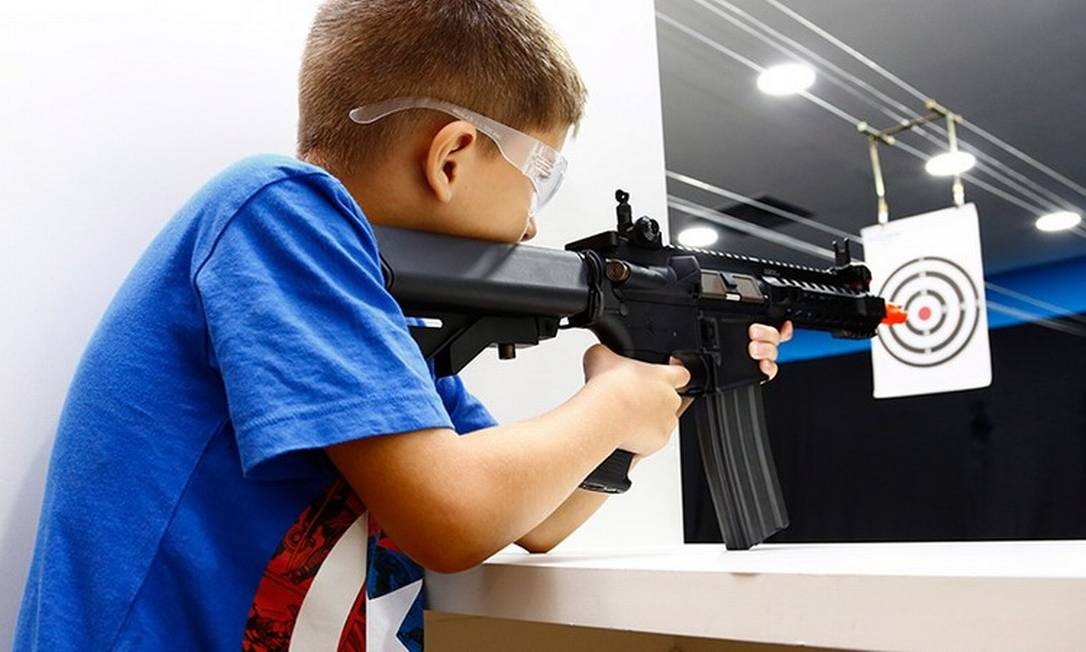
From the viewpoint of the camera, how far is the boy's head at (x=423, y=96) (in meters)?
0.54

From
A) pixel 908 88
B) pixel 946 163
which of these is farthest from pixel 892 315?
pixel 946 163

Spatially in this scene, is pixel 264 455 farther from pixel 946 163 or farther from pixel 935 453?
pixel 935 453

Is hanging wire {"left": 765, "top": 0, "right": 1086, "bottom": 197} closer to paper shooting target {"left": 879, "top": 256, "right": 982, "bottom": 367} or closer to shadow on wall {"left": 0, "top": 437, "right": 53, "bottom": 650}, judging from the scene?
paper shooting target {"left": 879, "top": 256, "right": 982, "bottom": 367}

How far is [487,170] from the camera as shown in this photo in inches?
22.4

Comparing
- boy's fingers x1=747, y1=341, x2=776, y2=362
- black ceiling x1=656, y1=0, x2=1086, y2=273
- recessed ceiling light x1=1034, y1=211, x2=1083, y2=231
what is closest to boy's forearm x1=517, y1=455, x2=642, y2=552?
boy's fingers x1=747, y1=341, x2=776, y2=362

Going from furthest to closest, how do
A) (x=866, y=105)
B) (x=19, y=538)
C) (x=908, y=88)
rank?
1. (x=866, y=105)
2. (x=908, y=88)
3. (x=19, y=538)

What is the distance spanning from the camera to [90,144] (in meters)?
0.59

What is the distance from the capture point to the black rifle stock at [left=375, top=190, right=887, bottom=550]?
1.77 feet

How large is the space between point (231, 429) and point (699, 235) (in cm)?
315

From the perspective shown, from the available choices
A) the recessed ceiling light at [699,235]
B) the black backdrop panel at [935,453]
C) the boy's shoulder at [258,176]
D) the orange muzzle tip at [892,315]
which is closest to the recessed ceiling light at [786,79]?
the recessed ceiling light at [699,235]

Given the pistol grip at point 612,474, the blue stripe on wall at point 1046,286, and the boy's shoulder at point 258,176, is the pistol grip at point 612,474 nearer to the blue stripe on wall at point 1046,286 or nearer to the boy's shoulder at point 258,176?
the boy's shoulder at point 258,176

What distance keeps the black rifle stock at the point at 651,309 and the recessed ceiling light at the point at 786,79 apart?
153cm

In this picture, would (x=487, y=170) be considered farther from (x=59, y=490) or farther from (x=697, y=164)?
(x=697, y=164)

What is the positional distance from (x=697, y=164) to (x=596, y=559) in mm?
2359
